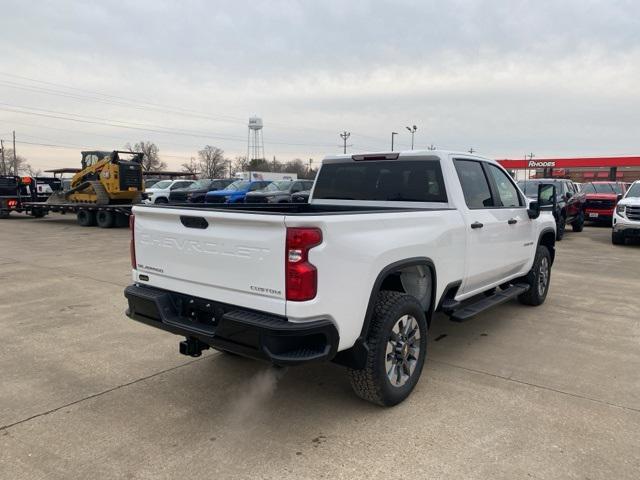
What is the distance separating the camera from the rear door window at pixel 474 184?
4.70 meters

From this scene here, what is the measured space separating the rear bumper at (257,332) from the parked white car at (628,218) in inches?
490

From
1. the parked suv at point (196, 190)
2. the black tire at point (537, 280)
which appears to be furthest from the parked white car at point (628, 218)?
the parked suv at point (196, 190)

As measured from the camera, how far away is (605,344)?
16.8 ft

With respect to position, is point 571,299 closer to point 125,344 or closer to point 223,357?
point 223,357

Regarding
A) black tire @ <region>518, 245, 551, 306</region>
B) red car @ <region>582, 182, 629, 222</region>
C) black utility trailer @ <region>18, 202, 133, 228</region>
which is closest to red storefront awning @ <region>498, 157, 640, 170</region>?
red car @ <region>582, 182, 629, 222</region>

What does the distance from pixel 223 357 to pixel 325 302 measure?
2.07 metres

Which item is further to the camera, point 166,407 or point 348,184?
point 348,184

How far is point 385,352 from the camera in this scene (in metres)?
3.46

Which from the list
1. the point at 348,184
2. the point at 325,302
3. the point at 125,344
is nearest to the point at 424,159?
the point at 348,184

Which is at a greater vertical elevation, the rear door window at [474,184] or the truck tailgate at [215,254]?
the rear door window at [474,184]

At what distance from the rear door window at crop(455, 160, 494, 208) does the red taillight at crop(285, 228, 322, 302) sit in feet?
7.33

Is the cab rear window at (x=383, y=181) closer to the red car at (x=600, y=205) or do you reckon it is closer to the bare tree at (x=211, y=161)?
the red car at (x=600, y=205)

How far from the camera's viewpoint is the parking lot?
2959 millimetres

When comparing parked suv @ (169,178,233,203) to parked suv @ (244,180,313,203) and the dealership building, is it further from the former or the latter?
the dealership building
